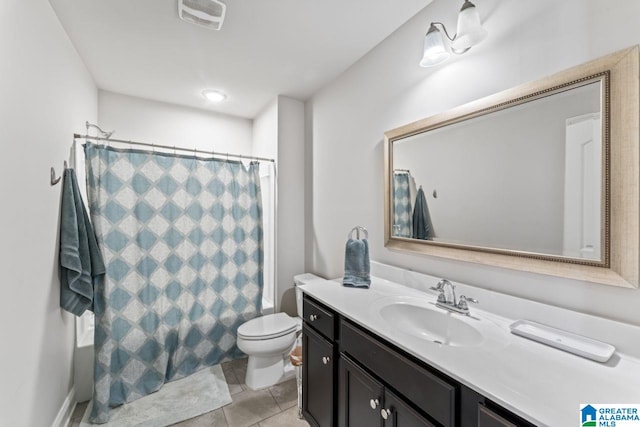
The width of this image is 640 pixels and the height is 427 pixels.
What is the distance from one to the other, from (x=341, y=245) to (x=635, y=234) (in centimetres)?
160

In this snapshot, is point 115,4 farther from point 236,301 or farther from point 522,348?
point 522,348

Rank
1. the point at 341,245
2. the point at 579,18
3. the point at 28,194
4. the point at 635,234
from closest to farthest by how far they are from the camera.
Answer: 1. the point at 635,234
2. the point at 579,18
3. the point at 28,194
4. the point at 341,245

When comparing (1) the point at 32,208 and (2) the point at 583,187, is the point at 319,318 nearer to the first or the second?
(2) the point at 583,187

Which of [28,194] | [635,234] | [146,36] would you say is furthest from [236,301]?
[635,234]

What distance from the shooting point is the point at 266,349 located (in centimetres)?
197

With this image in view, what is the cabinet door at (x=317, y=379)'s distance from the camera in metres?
1.38

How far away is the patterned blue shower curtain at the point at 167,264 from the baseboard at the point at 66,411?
0.46 ft

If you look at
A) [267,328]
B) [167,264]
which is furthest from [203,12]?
[267,328]

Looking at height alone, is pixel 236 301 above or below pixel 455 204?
below

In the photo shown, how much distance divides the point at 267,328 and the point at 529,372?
1.69 m

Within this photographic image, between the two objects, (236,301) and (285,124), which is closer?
(236,301)

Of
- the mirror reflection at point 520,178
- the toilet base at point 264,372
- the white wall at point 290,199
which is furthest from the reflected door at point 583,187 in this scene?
the white wall at point 290,199

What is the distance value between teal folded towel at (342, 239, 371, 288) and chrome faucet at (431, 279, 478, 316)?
0.42 metres

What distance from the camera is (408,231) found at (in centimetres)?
163
